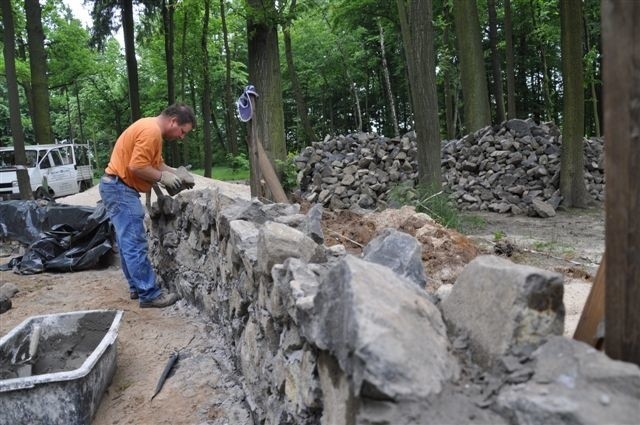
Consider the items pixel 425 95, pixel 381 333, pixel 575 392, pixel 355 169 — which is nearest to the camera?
pixel 575 392

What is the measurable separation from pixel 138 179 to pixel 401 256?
345 centimetres

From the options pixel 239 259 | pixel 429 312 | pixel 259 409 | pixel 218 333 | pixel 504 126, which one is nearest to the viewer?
pixel 429 312

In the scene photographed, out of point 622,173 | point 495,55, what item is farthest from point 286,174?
point 495,55

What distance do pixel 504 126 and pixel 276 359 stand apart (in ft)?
34.9

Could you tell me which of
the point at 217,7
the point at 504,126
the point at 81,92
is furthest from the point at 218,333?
the point at 81,92

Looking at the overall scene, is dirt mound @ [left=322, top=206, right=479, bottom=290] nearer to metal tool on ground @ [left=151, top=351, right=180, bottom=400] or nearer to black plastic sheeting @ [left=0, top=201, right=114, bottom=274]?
metal tool on ground @ [left=151, top=351, right=180, bottom=400]

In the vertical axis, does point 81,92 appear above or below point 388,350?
above

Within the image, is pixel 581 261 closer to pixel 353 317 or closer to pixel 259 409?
pixel 259 409

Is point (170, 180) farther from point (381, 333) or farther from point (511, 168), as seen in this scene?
point (511, 168)

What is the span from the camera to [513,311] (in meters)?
1.37

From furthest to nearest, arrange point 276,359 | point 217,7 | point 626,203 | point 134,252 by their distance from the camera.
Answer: point 217,7 < point 134,252 < point 276,359 < point 626,203

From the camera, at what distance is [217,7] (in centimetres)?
1883

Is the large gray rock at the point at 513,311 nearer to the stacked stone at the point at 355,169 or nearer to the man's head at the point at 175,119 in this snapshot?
the man's head at the point at 175,119

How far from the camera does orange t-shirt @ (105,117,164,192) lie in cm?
467
